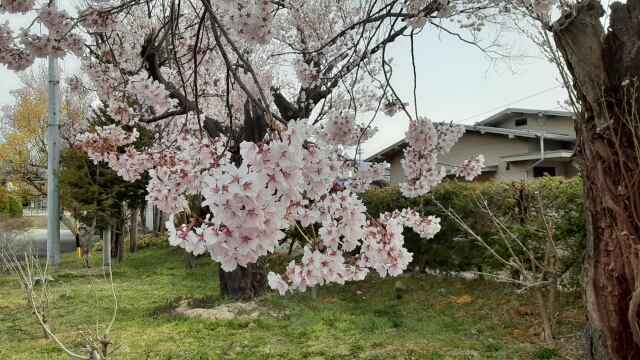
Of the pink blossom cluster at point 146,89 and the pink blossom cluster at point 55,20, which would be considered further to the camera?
the pink blossom cluster at point 146,89

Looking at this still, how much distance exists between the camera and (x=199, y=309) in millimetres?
5859

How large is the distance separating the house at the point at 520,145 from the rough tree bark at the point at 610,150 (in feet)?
30.9

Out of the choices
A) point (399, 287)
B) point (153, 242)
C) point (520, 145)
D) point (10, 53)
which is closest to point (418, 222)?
point (10, 53)

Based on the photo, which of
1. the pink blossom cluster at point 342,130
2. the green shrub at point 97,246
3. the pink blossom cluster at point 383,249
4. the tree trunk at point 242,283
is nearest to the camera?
the pink blossom cluster at point 383,249

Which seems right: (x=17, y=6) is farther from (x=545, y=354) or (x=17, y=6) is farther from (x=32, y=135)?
(x=32, y=135)

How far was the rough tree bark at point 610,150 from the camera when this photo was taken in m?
2.46

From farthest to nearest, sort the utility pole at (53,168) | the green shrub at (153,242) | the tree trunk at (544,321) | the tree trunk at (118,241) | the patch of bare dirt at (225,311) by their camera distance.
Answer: the green shrub at (153,242), the tree trunk at (118,241), the utility pole at (53,168), the patch of bare dirt at (225,311), the tree trunk at (544,321)

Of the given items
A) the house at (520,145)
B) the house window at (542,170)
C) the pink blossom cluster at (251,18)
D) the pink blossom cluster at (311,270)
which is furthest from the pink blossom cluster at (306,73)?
the house window at (542,170)

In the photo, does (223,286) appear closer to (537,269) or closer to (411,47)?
(537,269)

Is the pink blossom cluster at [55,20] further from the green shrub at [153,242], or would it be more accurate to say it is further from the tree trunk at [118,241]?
the green shrub at [153,242]

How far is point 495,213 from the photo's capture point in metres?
6.35

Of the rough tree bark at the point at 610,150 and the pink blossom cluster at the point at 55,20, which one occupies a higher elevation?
the pink blossom cluster at the point at 55,20

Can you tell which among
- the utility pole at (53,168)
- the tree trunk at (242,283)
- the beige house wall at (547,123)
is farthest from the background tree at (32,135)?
the beige house wall at (547,123)

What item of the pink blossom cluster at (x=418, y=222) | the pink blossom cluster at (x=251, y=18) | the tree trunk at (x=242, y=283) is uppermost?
the pink blossom cluster at (x=251, y=18)
